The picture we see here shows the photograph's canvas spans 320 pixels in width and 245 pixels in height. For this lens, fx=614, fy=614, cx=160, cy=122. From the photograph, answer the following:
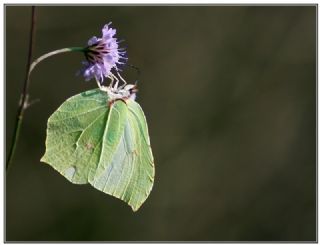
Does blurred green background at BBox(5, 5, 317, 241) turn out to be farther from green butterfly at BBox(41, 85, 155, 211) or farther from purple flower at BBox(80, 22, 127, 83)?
purple flower at BBox(80, 22, 127, 83)

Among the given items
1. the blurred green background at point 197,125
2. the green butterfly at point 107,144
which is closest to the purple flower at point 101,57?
the green butterfly at point 107,144

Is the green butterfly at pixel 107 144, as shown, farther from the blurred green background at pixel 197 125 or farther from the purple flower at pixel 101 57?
the blurred green background at pixel 197 125

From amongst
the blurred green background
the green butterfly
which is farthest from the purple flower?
the blurred green background

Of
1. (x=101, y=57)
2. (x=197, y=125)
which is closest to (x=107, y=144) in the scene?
(x=101, y=57)

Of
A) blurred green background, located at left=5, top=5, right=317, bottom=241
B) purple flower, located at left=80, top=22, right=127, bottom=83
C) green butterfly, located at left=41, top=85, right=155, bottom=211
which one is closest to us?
purple flower, located at left=80, top=22, right=127, bottom=83

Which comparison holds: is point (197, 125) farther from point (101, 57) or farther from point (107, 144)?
point (101, 57)

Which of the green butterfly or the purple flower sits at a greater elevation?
the purple flower

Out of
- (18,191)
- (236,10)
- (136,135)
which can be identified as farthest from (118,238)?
(136,135)
